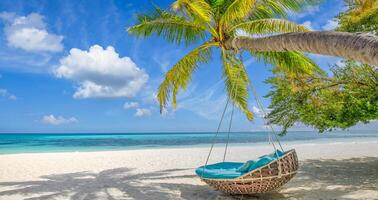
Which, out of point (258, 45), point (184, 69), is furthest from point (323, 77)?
point (258, 45)

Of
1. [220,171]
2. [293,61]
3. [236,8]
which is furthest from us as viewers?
[293,61]

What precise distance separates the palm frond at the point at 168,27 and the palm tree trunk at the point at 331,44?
7.49ft

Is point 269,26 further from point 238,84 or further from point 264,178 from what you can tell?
point 238,84

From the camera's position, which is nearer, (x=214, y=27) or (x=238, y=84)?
(x=214, y=27)

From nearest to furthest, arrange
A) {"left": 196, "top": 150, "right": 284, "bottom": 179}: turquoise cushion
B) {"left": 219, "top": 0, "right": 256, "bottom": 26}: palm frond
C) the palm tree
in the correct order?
1. the palm tree
2. {"left": 196, "top": 150, "right": 284, "bottom": 179}: turquoise cushion
3. {"left": 219, "top": 0, "right": 256, "bottom": 26}: palm frond

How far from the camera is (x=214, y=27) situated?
6387mm

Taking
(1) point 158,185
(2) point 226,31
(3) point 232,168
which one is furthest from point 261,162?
(1) point 158,185

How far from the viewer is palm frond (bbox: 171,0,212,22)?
6191mm

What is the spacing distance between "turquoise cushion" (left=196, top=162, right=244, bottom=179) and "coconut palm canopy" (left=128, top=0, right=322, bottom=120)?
1.26m

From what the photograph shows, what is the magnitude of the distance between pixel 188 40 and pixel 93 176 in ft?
13.7

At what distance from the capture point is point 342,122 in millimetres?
8219

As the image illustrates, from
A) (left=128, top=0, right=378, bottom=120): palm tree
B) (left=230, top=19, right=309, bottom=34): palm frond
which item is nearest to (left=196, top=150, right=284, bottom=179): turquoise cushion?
(left=128, top=0, right=378, bottom=120): palm tree

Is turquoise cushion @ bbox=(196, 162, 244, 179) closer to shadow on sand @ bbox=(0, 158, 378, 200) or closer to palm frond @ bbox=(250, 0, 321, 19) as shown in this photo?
shadow on sand @ bbox=(0, 158, 378, 200)

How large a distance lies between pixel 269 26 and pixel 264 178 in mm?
2537
